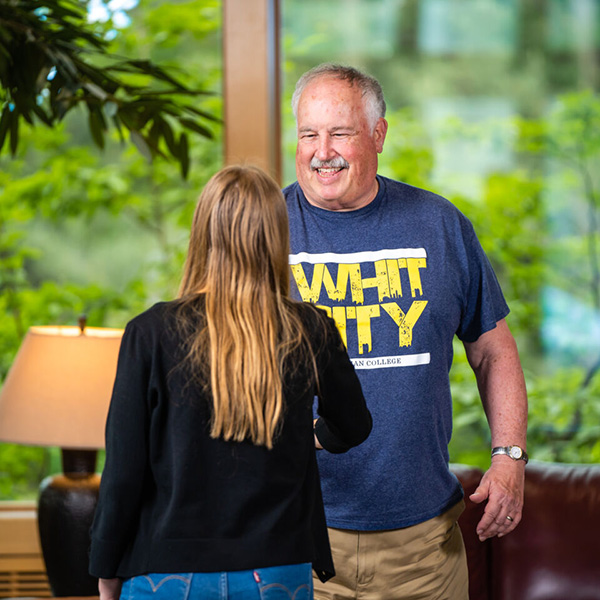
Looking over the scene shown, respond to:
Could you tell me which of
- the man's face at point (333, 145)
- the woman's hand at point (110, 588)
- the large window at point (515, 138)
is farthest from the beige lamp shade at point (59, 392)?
the large window at point (515, 138)

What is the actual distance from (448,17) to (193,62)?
938mm

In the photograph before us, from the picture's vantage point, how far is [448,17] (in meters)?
2.95

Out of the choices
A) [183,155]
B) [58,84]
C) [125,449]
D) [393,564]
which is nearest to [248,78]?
[183,155]

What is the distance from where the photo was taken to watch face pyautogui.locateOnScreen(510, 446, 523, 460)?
1.60 metres

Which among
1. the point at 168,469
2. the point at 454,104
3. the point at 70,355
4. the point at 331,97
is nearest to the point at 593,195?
the point at 454,104

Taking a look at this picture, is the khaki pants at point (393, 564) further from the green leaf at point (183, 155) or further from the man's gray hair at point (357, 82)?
the green leaf at point (183, 155)

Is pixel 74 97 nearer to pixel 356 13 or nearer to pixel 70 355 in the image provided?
pixel 70 355

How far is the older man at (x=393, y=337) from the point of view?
1508 millimetres

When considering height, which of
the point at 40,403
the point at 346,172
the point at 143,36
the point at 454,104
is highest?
the point at 143,36

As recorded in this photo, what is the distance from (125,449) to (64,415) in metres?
1.12

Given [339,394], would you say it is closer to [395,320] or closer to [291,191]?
[395,320]

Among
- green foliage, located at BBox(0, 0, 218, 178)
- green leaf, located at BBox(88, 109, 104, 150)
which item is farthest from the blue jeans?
green leaf, located at BBox(88, 109, 104, 150)

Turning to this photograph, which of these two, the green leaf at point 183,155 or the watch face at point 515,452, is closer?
the watch face at point 515,452

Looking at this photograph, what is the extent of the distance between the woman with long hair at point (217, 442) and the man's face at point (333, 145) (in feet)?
1.67
